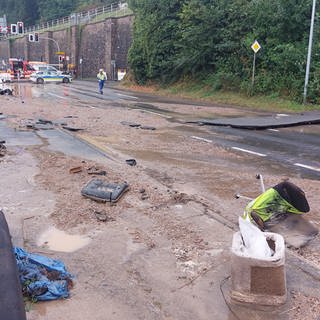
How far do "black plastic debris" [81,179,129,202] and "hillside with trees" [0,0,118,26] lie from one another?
90.6 m

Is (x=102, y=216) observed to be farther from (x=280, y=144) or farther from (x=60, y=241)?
(x=280, y=144)

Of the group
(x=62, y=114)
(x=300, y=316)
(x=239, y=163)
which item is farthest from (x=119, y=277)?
(x=62, y=114)

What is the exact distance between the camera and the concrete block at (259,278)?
4.04m

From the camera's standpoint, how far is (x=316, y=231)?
594cm

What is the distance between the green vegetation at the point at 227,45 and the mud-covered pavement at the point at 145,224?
14.6 m

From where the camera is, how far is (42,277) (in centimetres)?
434

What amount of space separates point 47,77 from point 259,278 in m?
47.5

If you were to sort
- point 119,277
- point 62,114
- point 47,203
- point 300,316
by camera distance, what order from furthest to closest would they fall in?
point 62,114 → point 47,203 → point 119,277 → point 300,316

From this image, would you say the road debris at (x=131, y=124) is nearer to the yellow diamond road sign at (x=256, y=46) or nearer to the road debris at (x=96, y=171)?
the road debris at (x=96, y=171)

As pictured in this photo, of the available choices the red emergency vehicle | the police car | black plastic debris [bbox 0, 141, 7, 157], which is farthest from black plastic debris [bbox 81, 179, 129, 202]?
the red emergency vehicle

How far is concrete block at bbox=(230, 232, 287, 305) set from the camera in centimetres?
404

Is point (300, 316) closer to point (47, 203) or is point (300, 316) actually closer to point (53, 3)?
point (47, 203)

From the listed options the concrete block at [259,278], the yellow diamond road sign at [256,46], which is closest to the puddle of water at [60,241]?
the concrete block at [259,278]

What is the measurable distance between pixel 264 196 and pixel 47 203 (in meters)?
3.48
